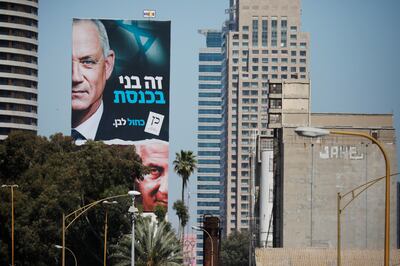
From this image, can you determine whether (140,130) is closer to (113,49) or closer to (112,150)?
(113,49)

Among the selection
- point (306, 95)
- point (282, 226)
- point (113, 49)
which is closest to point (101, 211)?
point (282, 226)

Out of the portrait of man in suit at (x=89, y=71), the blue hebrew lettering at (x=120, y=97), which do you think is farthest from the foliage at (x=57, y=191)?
the blue hebrew lettering at (x=120, y=97)

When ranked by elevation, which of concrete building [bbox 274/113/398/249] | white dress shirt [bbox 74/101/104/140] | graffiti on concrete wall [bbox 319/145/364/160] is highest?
white dress shirt [bbox 74/101/104/140]

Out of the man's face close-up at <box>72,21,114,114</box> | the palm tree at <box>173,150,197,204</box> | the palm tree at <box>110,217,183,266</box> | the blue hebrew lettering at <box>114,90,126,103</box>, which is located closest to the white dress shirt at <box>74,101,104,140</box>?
the man's face close-up at <box>72,21,114,114</box>

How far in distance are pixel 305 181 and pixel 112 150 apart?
22.2 meters

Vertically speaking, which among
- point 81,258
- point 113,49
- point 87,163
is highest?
point 113,49

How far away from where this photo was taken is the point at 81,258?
140 m

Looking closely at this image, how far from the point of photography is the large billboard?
588 ft

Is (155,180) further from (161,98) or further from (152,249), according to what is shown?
(152,249)

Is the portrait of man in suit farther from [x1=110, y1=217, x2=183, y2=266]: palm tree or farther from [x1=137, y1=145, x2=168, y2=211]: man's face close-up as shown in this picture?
[x1=110, y1=217, x2=183, y2=266]: palm tree

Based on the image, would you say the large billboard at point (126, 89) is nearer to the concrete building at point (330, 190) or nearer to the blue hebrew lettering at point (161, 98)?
the blue hebrew lettering at point (161, 98)

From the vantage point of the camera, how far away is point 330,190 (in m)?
150

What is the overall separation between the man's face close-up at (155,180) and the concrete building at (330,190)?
2828cm

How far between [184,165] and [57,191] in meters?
48.8
